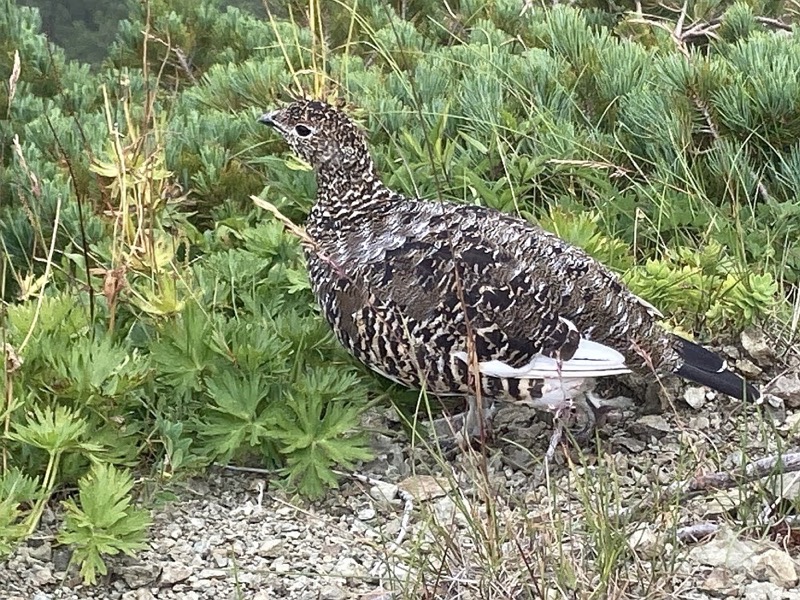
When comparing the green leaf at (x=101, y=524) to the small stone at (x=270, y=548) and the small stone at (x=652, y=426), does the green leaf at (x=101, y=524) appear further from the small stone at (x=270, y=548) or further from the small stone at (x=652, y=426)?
the small stone at (x=652, y=426)

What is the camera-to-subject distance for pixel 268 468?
3008 mm

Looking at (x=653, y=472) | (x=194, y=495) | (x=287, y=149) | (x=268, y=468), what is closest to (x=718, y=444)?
(x=653, y=472)

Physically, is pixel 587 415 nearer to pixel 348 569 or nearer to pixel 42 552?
pixel 348 569

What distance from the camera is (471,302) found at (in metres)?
2.95

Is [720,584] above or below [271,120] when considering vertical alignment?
below

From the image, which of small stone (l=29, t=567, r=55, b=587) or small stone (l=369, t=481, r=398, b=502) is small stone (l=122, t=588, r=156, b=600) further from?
small stone (l=369, t=481, r=398, b=502)

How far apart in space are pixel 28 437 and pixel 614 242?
187 centimetres

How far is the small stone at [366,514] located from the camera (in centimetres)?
286

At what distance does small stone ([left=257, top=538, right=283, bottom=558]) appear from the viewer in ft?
8.91

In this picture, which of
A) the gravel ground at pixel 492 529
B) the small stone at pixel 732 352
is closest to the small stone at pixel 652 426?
the gravel ground at pixel 492 529

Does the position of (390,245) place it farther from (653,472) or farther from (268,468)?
(653,472)

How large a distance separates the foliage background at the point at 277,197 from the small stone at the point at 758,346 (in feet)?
0.18

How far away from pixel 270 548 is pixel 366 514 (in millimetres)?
264

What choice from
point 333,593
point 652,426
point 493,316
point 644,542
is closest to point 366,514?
point 333,593
